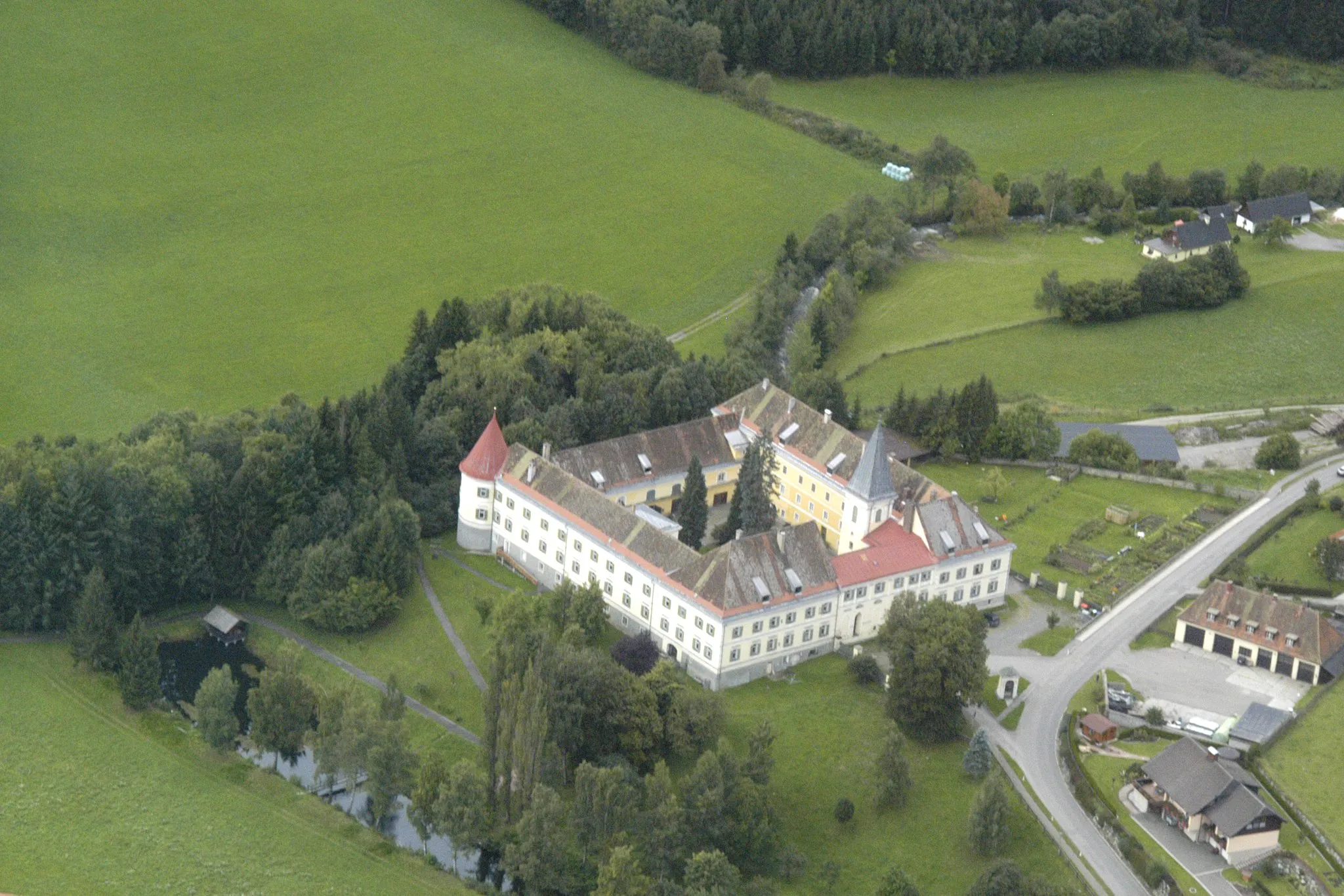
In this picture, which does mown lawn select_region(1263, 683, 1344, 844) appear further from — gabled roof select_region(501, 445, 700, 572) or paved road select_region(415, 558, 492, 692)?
paved road select_region(415, 558, 492, 692)

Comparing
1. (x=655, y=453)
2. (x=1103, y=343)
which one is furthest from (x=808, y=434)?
(x=1103, y=343)

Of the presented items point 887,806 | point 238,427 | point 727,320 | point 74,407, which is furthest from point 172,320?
point 887,806

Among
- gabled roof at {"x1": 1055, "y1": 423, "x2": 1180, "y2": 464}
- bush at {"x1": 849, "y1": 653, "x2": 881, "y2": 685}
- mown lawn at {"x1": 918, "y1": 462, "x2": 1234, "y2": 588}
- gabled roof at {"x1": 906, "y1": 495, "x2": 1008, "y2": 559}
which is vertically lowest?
bush at {"x1": 849, "y1": 653, "x2": 881, "y2": 685}

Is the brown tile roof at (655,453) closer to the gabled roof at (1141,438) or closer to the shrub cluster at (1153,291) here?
the gabled roof at (1141,438)

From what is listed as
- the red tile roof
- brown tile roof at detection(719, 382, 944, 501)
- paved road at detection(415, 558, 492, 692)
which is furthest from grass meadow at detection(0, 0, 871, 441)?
the red tile roof

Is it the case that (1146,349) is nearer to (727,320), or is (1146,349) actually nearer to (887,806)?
(727,320)

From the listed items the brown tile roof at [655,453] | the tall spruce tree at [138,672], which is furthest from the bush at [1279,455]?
the tall spruce tree at [138,672]
